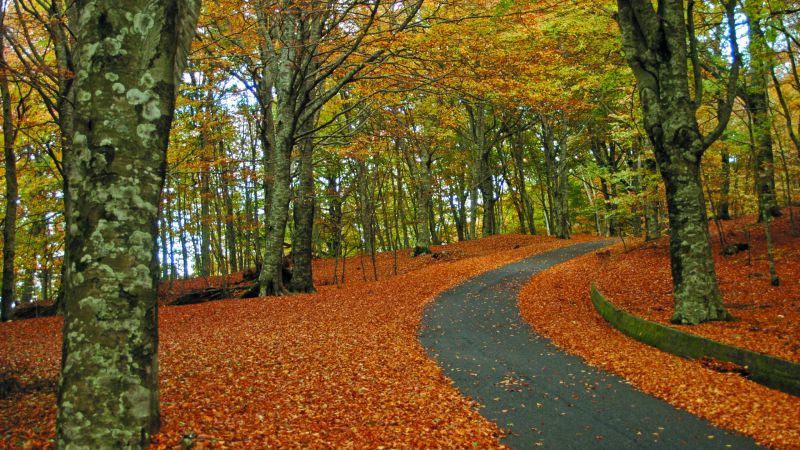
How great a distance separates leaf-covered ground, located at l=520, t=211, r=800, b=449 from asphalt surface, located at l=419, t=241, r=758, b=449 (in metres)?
0.30

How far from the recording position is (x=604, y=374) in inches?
269

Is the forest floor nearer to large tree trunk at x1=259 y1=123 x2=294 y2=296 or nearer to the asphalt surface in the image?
the asphalt surface

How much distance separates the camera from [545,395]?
6.10m

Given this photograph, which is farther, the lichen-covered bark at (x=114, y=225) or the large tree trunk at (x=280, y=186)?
the large tree trunk at (x=280, y=186)

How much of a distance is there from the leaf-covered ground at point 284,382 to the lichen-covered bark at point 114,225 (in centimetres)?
111

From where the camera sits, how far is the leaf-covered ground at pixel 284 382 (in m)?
4.52

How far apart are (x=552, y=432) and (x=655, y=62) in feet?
23.5

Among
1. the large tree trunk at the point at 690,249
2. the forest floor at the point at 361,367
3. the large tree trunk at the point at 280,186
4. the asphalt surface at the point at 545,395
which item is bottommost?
the asphalt surface at the point at 545,395

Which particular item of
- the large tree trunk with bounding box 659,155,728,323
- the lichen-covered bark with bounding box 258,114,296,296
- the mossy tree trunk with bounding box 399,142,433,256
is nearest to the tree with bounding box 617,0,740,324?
the large tree trunk with bounding box 659,155,728,323

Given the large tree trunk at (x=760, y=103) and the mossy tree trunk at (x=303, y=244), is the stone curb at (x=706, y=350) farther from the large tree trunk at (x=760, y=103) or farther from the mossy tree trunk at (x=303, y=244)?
the mossy tree trunk at (x=303, y=244)

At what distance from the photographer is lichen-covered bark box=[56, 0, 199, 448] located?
2.83 meters

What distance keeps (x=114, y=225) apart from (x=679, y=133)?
8.90 m

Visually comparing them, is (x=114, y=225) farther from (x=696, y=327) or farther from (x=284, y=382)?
(x=696, y=327)

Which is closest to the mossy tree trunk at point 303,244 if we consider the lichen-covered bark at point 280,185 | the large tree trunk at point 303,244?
the large tree trunk at point 303,244
